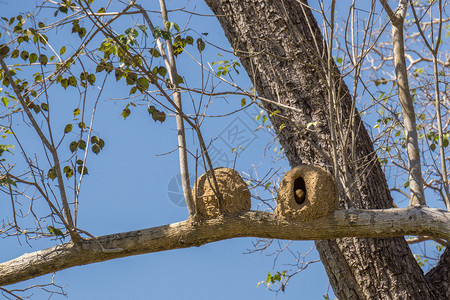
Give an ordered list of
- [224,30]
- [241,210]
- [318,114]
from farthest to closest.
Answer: [224,30], [318,114], [241,210]

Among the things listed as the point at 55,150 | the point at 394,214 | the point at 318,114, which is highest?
the point at 318,114

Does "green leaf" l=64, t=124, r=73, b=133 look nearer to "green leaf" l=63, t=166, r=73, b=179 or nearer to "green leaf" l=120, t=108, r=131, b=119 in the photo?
"green leaf" l=63, t=166, r=73, b=179

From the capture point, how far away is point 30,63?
191 inches

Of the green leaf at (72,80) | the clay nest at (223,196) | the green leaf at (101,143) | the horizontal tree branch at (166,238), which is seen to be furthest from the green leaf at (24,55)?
the clay nest at (223,196)

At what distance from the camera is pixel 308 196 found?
11.5 feet

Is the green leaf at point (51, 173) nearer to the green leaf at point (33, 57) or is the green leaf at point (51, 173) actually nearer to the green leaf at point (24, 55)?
the green leaf at point (33, 57)

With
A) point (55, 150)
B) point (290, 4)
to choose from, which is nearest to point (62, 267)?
point (55, 150)

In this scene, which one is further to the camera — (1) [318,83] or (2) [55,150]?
(1) [318,83]

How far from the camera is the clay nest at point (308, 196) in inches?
137

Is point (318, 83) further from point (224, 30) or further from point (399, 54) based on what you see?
point (224, 30)

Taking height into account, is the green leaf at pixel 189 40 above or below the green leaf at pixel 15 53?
below

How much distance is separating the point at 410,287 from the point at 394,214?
117cm

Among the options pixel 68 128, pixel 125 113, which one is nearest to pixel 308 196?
pixel 125 113

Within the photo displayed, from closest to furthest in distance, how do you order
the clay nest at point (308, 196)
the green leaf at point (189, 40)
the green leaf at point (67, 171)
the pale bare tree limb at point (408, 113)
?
the clay nest at point (308, 196), the pale bare tree limb at point (408, 113), the green leaf at point (189, 40), the green leaf at point (67, 171)
